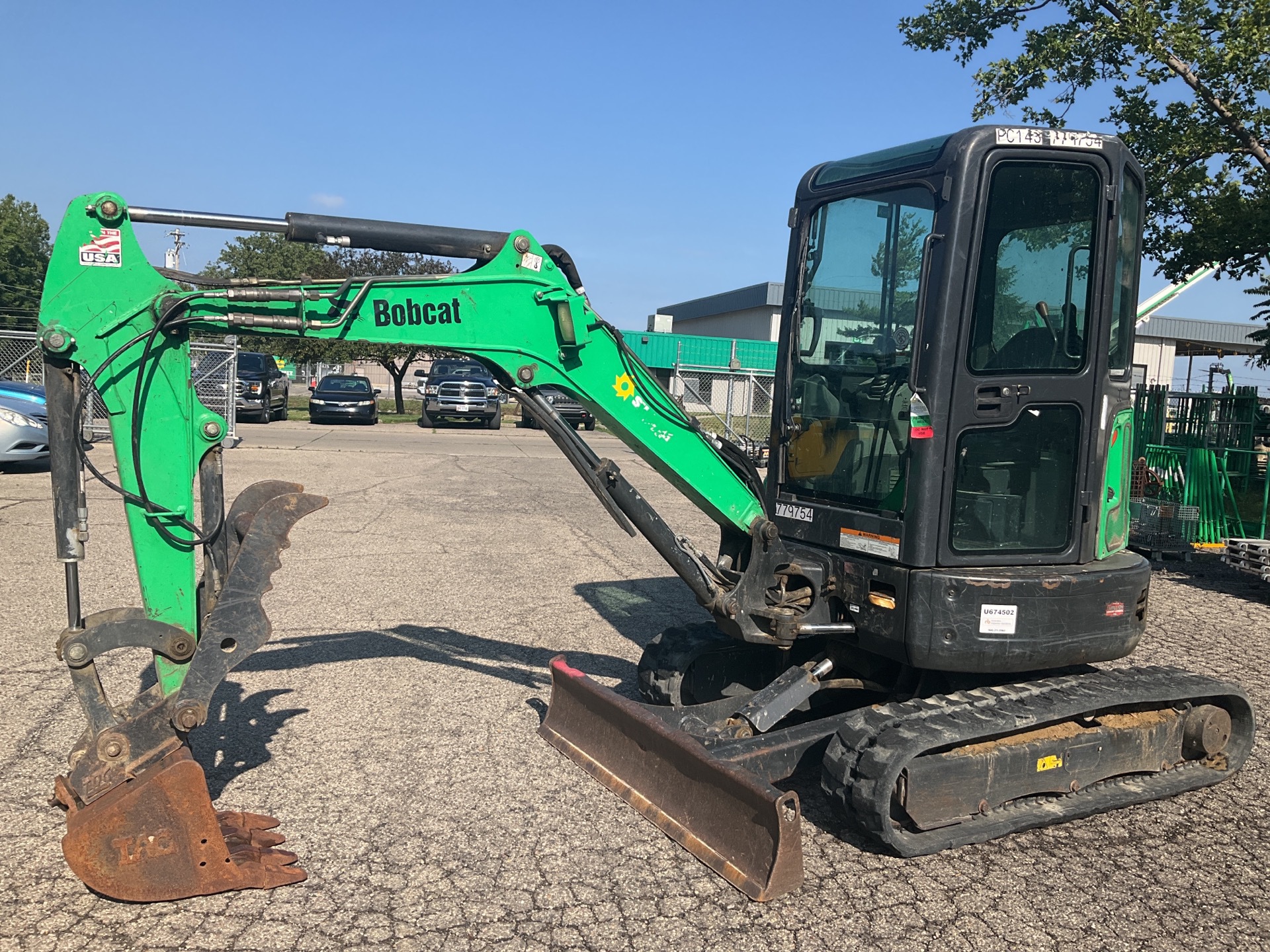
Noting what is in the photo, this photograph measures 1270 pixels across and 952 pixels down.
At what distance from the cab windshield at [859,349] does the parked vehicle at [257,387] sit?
75.2ft

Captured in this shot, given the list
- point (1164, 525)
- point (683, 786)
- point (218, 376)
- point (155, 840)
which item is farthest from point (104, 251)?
point (218, 376)

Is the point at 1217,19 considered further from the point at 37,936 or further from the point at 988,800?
the point at 37,936

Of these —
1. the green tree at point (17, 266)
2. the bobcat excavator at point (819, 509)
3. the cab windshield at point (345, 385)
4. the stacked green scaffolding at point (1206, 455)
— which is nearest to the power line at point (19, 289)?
the green tree at point (17, 266)

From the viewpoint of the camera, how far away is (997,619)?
4.58m

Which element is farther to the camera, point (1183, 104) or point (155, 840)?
point (1183, 104)

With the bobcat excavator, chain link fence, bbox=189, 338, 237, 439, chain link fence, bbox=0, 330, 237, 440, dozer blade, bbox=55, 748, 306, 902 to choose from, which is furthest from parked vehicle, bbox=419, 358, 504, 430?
dozer blade, bbox=55, 748, 306, 902

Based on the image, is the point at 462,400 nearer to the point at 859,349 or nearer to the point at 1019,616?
the point at 859,349

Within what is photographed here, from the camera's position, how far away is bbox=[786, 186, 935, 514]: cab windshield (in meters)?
4.74

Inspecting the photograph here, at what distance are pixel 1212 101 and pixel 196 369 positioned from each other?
62.3ft

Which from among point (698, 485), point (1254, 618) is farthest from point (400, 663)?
point (1254, 618)

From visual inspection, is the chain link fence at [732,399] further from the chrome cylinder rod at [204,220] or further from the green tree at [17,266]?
the green tree at [17,266]

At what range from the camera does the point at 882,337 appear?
16.0ft

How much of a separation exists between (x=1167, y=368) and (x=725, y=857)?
57.0m

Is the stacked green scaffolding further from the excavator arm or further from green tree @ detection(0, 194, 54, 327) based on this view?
green tree @ detection(0, 194, 54, 327)
